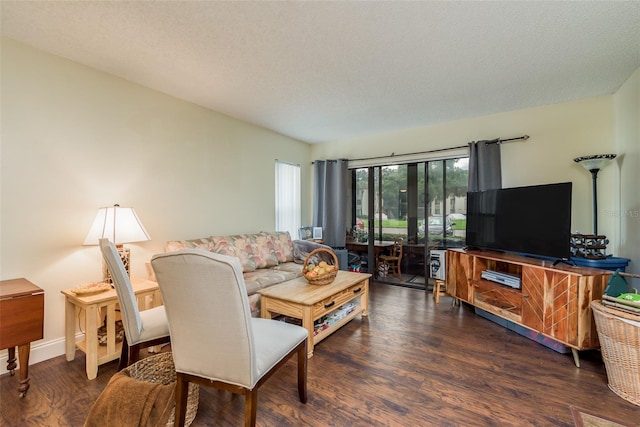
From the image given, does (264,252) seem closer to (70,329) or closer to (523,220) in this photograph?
(70,329)

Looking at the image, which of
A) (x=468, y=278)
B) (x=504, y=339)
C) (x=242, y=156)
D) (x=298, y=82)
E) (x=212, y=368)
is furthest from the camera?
(x=242, y=156)

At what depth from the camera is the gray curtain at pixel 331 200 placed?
4848mm

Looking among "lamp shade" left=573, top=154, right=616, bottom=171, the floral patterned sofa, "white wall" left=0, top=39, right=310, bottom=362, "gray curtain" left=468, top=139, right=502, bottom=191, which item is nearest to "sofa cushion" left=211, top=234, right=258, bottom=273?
the floral patterned sofa

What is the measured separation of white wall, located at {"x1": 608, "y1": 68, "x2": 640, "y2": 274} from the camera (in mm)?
2572

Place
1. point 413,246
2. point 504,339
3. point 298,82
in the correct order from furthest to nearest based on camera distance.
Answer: point 413,246, point 298,82, point 504,339

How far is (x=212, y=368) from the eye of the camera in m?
1.36

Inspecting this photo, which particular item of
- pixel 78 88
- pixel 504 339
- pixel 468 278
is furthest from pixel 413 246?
pixel 78 88

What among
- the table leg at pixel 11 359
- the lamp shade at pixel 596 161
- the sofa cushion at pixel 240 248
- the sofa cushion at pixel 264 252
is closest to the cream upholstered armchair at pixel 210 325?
the table leg at pixel 11 359

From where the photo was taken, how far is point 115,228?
2.31 metres

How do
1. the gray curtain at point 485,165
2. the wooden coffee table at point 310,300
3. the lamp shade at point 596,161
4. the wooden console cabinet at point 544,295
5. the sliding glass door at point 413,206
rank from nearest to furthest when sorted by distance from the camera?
the wooden console cabinet at point 544,295 → the wooden coffee table at point 310,300 → the lamp shade at point 596,161 → the gray curtain at point 485,165 → the sliding glass door at point 413,206

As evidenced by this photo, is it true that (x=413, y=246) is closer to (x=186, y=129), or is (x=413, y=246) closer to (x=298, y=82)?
(x=298, y=82)

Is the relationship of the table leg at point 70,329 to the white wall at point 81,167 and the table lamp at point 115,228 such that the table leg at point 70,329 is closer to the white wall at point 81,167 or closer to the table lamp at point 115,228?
the white wall at point 81,167

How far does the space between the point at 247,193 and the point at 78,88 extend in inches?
82.5

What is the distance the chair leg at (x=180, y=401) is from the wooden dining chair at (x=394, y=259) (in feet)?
12.2
